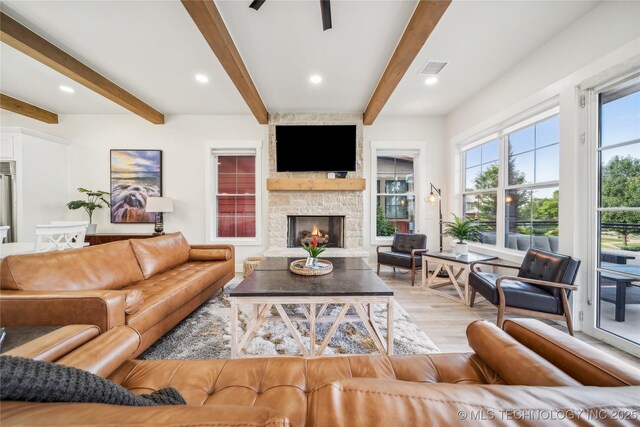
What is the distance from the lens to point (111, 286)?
6.45ft

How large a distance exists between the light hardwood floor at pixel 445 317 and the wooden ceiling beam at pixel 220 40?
325cm

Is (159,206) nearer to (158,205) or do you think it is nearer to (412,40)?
(158,205)

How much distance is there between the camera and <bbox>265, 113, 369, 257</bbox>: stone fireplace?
4102 mm

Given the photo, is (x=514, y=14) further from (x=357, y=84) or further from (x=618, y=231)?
(x=618, y=231)

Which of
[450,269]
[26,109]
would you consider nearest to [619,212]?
[450,269]

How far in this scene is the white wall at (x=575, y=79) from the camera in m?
1.85

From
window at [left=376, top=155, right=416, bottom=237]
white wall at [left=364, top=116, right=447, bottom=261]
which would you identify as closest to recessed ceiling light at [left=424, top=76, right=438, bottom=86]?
white wall at [left=364, top=116, right=447, bottom=261]

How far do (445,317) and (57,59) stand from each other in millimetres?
4955

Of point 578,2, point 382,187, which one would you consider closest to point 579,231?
point 578,2

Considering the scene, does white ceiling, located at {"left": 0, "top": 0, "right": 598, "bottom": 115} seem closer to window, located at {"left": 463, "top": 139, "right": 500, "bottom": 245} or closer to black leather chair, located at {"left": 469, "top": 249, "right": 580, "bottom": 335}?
window, located at {"left": 463, "top": 139, "right": 500, "bottom": 245}

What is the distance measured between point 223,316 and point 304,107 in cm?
331

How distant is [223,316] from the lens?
242cm

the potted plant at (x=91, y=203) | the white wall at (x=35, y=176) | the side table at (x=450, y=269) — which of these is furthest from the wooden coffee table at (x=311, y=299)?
the white wall at (x=35, y=176)

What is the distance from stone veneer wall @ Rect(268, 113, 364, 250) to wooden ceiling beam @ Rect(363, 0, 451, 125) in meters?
1.09
